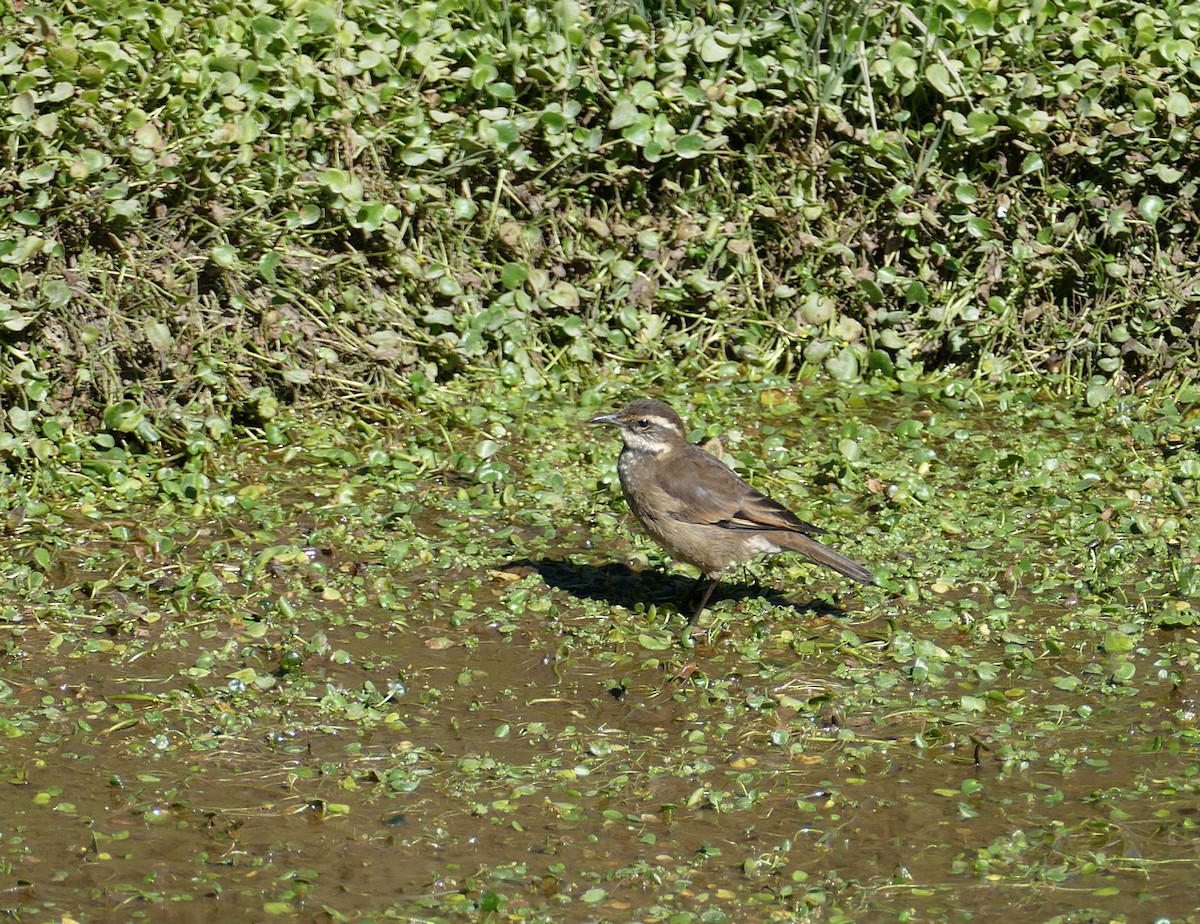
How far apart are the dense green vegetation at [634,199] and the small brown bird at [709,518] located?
7.11 ft

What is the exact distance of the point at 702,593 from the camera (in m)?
7.93

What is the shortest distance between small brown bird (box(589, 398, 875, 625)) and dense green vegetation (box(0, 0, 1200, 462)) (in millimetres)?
2167

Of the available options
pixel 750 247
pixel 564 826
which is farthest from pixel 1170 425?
pixel 564 826

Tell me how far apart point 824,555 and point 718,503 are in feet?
1.82

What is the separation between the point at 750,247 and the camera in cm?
998

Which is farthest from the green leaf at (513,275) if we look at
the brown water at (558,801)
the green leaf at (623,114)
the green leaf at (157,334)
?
the brown water at (558,801)

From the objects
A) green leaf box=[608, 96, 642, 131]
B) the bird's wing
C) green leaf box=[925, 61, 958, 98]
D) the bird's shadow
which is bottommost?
the bird's shadow

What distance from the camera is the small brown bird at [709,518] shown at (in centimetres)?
746

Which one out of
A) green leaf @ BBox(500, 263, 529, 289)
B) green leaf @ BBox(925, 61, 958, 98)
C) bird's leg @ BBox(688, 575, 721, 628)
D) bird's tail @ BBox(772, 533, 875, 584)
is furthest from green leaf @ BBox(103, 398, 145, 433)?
green leaf @ BBox(925, 61, 958, 98)

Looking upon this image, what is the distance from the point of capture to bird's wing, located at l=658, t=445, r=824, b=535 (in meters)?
7.50

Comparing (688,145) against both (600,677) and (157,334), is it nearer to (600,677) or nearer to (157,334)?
(157,334)

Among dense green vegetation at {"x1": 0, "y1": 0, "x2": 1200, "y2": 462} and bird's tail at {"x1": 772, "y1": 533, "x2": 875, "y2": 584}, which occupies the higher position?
dense green vegetation at {"x1": 0, "y1": 0, "x2": 1200, "y2": 462}

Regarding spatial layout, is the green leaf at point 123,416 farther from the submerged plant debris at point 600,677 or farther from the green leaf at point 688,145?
the green leaf at point 688,145

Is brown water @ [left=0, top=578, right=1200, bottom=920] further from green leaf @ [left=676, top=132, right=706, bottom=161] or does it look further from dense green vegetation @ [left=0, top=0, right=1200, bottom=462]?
green leaf @ [left=676, top=132, right=706, bottom=161]
